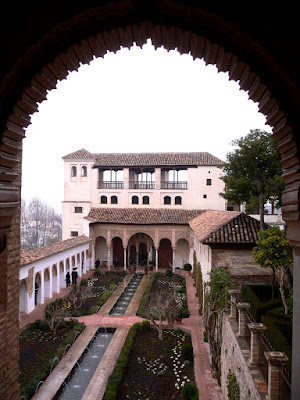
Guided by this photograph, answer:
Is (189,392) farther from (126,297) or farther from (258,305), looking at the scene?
(126,297)

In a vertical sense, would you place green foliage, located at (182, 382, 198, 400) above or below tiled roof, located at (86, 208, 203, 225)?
below

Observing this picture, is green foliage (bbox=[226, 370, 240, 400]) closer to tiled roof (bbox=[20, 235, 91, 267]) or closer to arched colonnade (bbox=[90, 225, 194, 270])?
tiled roof (bbox=[20, 235, 91, 267])

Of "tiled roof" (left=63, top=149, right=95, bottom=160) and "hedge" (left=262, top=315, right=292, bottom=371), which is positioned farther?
"tiled roof" (left=63, top=149, right=95, bottom=160)

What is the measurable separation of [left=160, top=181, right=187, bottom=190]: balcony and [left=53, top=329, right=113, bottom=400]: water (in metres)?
16.5

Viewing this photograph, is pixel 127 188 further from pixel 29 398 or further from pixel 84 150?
pixel 29 398

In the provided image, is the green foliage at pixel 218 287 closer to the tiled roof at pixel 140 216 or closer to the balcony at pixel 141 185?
the tiled roof at pixel 140 216

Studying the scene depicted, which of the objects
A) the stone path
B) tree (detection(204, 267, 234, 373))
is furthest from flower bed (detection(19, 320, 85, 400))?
tree (detection(204, 267, 234, 373))

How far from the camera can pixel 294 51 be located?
2533 millimetres

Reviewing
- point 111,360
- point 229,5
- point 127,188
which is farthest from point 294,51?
point 127,188

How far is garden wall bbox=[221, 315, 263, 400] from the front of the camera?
5.64 m

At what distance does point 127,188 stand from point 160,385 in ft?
66.2

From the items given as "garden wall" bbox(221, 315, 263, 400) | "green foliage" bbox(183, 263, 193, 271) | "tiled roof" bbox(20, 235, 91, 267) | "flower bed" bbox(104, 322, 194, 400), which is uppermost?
"tiled roof" bbox(20, 235, 91, 267)

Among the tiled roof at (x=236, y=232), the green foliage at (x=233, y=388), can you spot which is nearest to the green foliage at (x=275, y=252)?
the tiled roof at (x=236, y=232)

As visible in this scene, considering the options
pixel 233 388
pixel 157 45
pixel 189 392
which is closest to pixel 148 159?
pixel 189 392
